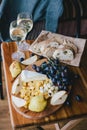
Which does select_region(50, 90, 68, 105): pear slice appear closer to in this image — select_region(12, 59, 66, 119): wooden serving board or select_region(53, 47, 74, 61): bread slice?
select_region(12, 59, 66, 119): wooden serving board

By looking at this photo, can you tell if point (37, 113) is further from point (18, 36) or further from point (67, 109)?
point (18, 36)

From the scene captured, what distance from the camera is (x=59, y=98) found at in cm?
87

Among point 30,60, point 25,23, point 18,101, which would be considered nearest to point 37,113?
point 18,101

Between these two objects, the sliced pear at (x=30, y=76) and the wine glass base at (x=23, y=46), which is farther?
the wine glass base at (x=23, y=46)

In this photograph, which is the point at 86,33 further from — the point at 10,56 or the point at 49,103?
the point at 49,103

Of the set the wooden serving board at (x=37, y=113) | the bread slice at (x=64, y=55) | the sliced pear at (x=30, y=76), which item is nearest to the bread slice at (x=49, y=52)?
the bread slice at (x=64, y=55)

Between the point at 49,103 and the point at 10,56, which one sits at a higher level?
the point at 10,56

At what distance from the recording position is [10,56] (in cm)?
106

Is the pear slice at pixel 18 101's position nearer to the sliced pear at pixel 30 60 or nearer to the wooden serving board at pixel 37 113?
the wooden serving board at pixel 37 113

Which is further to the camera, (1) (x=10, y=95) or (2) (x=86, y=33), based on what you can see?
(2) (x=86, y=33)

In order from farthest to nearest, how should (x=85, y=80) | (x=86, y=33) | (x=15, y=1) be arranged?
(x=86, y=33) → (x=15, y=1) → (x=85, y=80)

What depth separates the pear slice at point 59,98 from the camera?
2.85 ft

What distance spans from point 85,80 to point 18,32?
34 cm

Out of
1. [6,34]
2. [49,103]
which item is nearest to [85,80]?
[49,103]
